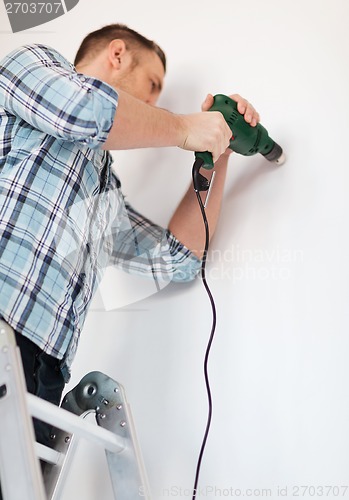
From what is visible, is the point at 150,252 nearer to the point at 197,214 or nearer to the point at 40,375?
the point at 197,214

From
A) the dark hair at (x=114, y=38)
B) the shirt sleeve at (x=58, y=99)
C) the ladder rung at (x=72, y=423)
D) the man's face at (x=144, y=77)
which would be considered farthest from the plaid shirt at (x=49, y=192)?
the dark hair at (x=114, y=38)

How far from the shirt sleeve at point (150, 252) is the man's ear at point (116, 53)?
0.32 metres

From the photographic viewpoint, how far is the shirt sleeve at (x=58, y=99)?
0.88m

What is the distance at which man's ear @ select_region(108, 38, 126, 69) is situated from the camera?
135 centimetres

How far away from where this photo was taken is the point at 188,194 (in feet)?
4.29

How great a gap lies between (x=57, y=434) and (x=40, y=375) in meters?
0.11

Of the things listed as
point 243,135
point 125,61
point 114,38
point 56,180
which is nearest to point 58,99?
point 56,180

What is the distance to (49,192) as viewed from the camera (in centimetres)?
98

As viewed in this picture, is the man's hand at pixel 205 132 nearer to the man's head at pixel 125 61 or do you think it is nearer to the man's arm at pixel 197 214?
the man's arm at pixel 197 214

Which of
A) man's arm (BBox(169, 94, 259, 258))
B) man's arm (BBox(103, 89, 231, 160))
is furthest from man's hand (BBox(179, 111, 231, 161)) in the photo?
man's arm (BBox(169, 94, 259, 258))

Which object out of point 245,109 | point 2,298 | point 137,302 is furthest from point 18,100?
point 137,302

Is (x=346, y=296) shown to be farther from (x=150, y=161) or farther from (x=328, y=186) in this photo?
(x=150, y=161)

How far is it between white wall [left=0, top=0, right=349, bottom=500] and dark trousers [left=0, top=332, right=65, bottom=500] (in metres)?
0.26

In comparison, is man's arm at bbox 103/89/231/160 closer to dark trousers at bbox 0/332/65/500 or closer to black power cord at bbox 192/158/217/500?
black power cord at bbox 192/158/217/500
